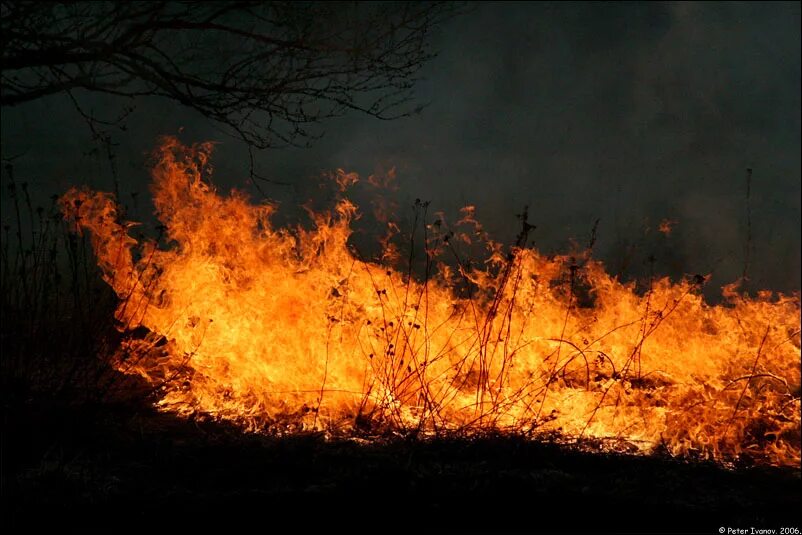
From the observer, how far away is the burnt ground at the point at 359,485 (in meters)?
4.75

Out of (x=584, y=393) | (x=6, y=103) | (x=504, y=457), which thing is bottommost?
(x=504, y=457)

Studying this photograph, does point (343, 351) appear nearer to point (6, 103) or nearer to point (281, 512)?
point (281, 512)

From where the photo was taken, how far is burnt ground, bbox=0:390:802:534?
15.6 ft

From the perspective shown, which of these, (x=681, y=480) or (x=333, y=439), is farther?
(x=333, y=439)

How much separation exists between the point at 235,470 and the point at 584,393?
3526mm

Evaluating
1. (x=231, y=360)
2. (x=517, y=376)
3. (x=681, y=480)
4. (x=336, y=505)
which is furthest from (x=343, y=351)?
(x=681, y=480)

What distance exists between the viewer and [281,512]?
4793 millimetres

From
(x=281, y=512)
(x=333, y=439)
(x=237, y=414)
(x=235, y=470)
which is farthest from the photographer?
(x=237, y=414)

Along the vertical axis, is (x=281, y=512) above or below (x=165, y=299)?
below

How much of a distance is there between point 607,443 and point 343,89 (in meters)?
3.72

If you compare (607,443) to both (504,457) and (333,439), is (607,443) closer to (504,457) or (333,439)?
(504,457)

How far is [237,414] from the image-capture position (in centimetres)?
668

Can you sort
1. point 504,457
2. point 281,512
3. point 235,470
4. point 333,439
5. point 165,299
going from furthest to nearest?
point 165,299
point 333,439
point 504,457
point 235,470
point 281,512

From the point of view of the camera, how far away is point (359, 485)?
5.05 metres
